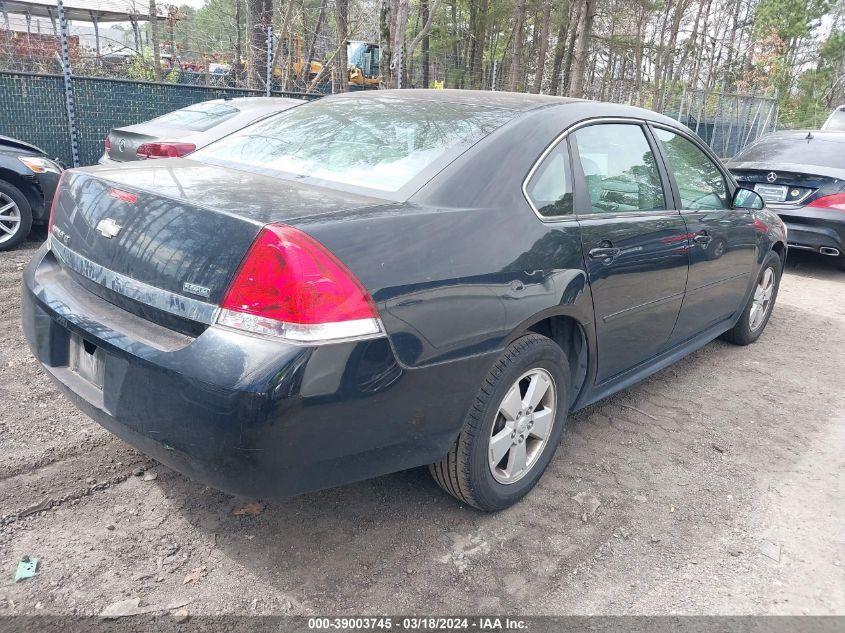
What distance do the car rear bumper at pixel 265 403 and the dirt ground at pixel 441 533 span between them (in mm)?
438

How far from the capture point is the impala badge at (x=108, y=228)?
238 centimetres

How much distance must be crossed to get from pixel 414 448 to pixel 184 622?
92cm

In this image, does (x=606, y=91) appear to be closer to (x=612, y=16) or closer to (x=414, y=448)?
(x=612, y=16)

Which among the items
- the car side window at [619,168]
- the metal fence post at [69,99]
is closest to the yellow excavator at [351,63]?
the metal fence post at [69,99]

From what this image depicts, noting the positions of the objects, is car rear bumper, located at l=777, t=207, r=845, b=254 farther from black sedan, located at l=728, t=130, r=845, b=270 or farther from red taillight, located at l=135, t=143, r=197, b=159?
red taillight, located at l=135, t=143, r=197, b=159

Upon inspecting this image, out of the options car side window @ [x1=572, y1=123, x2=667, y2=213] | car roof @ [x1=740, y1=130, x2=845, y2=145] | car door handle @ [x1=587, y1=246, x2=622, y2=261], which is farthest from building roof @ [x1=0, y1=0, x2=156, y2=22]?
car door handle @ [x1=587, y1=246, x2=622, y2=261]

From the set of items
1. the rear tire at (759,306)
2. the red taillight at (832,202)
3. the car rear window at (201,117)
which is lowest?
the rear tire at (759,306)

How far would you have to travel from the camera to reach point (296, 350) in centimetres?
200

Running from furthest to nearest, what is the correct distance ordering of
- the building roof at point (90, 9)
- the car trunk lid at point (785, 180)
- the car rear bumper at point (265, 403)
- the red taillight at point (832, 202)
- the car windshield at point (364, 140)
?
the building roof at point (90, 9), the car trunk lid at point (785, 180), the red taillight at point (832, 202), the car windshield at point (364, 140), the car rear bumper at point (265, 403)

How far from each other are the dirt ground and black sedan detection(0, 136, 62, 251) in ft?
10.3

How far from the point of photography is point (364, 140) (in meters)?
2.97

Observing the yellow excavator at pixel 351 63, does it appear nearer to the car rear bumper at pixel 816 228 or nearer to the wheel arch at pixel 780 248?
the car rear bumper at pixel 816 228

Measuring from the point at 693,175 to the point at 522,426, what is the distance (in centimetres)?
215

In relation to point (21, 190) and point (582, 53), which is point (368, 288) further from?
point (582, 53)
